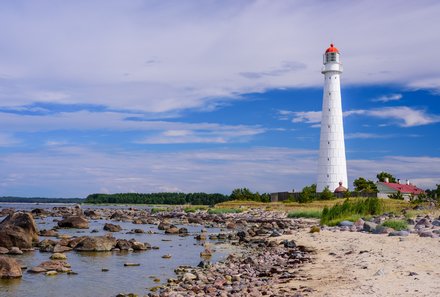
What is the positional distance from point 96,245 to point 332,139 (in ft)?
141

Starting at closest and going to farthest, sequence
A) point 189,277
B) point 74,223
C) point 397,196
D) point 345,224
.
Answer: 1. point 189,277
2. point 345,224
3. point 74,223
4. point 397,196

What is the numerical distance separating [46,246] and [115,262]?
6.07 metres

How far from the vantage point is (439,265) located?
14.0 metres

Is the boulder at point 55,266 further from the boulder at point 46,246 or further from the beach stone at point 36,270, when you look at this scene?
the boulder at point 46,246

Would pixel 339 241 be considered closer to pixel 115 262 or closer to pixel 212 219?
pixel 115 262

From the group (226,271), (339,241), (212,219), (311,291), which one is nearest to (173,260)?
(226,271)

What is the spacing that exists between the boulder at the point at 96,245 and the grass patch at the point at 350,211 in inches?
562

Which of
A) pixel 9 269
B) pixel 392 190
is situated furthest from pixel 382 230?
pixel 392 190

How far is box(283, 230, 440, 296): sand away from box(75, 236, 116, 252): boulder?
951cm

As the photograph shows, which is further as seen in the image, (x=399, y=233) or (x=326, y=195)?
(x=326, y=195)

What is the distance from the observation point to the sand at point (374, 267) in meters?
11.8

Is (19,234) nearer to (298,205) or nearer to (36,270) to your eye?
(36,270)

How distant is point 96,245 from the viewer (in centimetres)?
2450

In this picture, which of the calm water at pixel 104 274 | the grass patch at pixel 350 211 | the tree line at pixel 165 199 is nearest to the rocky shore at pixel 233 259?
the calm water at pixel 104 274
